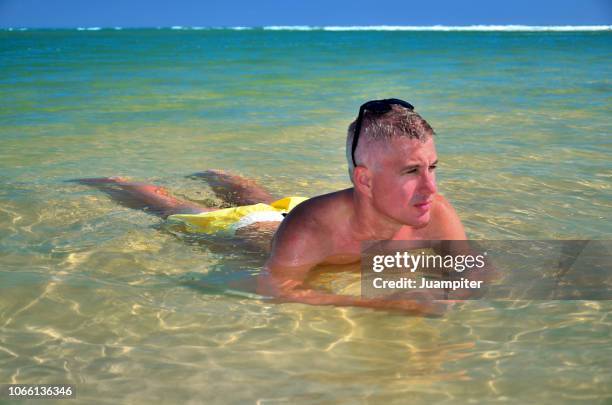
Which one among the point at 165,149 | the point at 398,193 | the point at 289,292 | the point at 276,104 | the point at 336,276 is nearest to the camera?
the point at 398,193

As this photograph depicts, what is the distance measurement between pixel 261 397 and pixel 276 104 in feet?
33.5

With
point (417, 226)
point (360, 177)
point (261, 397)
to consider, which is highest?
point (360, 177)

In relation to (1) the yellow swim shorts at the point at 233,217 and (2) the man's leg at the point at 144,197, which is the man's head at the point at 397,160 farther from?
(2) the man's leg at the point at 144,197

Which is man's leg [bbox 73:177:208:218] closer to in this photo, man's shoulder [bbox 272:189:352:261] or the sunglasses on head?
man's shoulder [bbox 272:189:352:261]

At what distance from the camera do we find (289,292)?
339 centimetres

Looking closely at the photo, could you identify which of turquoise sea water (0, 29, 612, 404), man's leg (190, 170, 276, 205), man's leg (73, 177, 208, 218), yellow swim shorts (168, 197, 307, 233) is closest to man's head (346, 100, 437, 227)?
turquoise sea water (0, 29, 612, 404)

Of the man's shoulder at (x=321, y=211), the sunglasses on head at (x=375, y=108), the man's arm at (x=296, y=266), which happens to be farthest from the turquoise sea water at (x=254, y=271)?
the sunglasses on head at (x=375, y=108)

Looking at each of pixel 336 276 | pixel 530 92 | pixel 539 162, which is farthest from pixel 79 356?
pixel 530 92

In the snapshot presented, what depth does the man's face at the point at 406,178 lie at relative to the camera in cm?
309

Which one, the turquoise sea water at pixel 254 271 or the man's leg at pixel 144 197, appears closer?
the turquoise sea water at pixel 254 271

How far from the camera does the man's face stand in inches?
122

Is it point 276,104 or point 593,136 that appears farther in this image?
point 276,104

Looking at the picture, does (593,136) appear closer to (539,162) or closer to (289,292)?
(539,162)

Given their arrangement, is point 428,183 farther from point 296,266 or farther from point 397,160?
point 296,266
